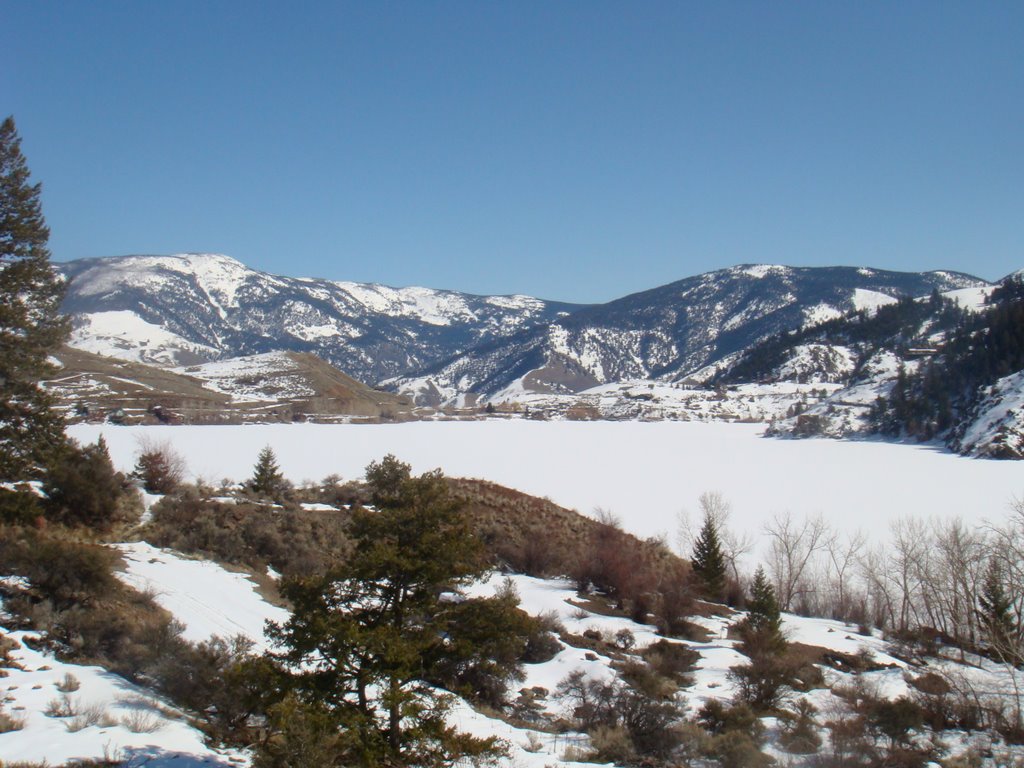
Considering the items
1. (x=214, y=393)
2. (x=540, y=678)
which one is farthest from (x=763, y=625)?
(x=214, y=393)

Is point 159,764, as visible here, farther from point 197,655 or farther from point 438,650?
point 438,650

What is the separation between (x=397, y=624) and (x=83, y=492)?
1408cm

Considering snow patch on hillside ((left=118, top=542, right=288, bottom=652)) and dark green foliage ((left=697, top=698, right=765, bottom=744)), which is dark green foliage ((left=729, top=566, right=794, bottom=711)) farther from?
snow patch on hillside ((left=118, top=542, right=288, bottom=652))

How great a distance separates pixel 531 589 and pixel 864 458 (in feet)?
245

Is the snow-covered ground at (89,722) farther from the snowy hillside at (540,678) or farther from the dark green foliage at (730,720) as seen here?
the dark green foliage at (730,720)

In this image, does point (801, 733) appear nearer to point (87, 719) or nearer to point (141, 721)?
point (141, 721)

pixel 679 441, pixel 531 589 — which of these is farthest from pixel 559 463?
pixel 531 589

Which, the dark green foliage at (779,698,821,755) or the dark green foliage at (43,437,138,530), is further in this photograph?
the dark green foliage at (43,437,138,530)

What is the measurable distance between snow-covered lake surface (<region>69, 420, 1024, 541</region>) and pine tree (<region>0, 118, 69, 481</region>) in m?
23.6

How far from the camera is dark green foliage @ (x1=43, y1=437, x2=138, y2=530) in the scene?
18750 mm

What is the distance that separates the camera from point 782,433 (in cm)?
12100

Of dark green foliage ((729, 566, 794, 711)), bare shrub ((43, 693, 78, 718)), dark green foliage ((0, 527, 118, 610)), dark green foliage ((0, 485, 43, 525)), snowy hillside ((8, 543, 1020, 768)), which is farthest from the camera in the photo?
dark green foliage ((729, 566, 794, 711))

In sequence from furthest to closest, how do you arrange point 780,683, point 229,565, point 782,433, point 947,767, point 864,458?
point 782,433
point 864,458
point 229,565
point 780,683
point 947,767

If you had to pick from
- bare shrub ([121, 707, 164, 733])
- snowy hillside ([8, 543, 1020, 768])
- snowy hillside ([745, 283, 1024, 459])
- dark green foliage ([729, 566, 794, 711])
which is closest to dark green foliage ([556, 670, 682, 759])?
snowy hillside ([8, 543, 1020, 768])
